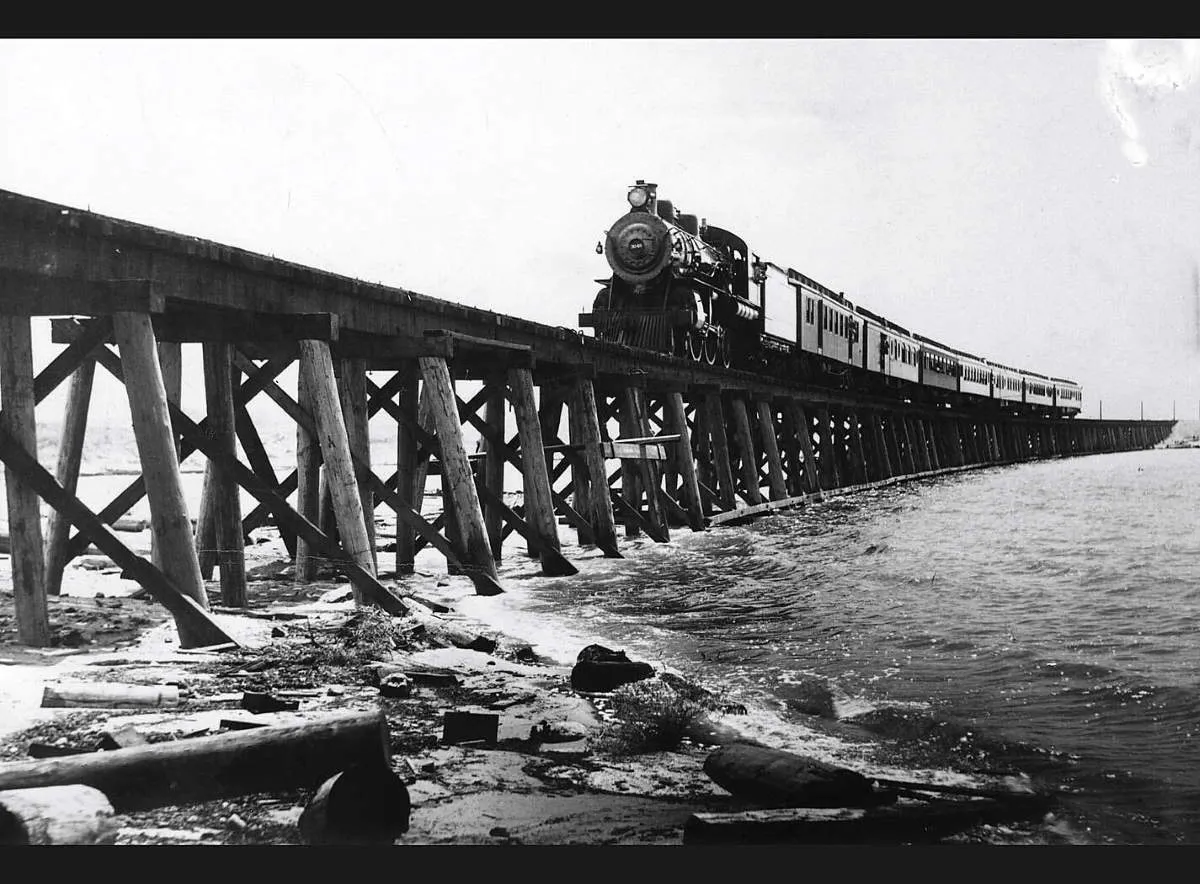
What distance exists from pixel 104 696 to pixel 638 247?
57.7 ft

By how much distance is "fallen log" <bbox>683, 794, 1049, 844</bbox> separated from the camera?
13.7 feet

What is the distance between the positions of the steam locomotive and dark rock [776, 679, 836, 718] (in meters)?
13.8

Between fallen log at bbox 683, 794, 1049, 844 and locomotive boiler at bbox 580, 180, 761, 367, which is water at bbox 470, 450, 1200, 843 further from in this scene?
locomotive boiler at bbox 580, 180, 761, 367

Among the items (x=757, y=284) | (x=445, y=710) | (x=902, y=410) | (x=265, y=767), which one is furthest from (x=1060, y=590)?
(x=902, y=410)

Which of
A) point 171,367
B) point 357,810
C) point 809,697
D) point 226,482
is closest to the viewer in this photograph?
point 357,810

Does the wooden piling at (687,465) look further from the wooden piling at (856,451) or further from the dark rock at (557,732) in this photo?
the wooden piling at (856,451)

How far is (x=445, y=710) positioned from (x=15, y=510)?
10.1 ft

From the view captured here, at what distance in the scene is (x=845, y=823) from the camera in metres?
4.33

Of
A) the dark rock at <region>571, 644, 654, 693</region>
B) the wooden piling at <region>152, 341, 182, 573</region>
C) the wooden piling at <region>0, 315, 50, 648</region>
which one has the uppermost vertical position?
the wooden piling at <region>152, 341, 182, 573</region>

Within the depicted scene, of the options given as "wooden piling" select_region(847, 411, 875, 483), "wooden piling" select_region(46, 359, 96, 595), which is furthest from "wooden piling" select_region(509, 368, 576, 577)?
"wooden piling" select_region(847, 411, 875, 483)

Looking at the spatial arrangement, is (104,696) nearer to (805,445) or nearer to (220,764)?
(220,764)

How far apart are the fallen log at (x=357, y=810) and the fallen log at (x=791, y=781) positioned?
1468mm

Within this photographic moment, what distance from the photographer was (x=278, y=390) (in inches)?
363

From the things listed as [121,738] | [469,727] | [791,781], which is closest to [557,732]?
[469,727]
